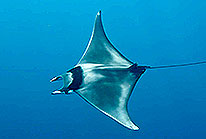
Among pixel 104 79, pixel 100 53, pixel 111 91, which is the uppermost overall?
pixel 100 53

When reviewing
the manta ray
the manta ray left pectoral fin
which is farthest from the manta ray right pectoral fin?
the manta ray left pectoral fin

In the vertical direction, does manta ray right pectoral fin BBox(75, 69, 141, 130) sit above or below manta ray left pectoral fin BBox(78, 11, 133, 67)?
below

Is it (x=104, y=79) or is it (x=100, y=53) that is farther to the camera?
(x=100, y=53)

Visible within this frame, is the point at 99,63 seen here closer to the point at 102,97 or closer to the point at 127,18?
the point at 102,97

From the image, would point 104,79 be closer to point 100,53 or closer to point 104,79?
point 104,79

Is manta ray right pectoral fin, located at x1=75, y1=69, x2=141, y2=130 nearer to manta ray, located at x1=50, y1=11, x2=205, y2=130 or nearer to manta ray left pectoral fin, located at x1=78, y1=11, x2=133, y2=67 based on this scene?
manta ray, located at x1=50, y1=11, x2=205, y2=130

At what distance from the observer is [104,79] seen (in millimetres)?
2734

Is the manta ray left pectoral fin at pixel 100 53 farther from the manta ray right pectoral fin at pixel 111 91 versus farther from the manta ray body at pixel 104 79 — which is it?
the manta ray right pectoral fin at pixel 111 91

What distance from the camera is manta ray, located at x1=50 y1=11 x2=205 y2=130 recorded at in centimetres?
231

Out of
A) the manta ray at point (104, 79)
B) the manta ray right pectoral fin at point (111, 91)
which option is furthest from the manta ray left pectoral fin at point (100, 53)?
the manta ray right pectoral fin at point (111, 91)

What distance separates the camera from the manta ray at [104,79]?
2.31m

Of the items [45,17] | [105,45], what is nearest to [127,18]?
[45,17]

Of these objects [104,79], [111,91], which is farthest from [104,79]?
[111,91]

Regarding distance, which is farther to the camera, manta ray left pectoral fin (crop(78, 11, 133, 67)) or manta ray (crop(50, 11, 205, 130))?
manta ray left pectoral fin (crop(78, 11, 133, 67))
